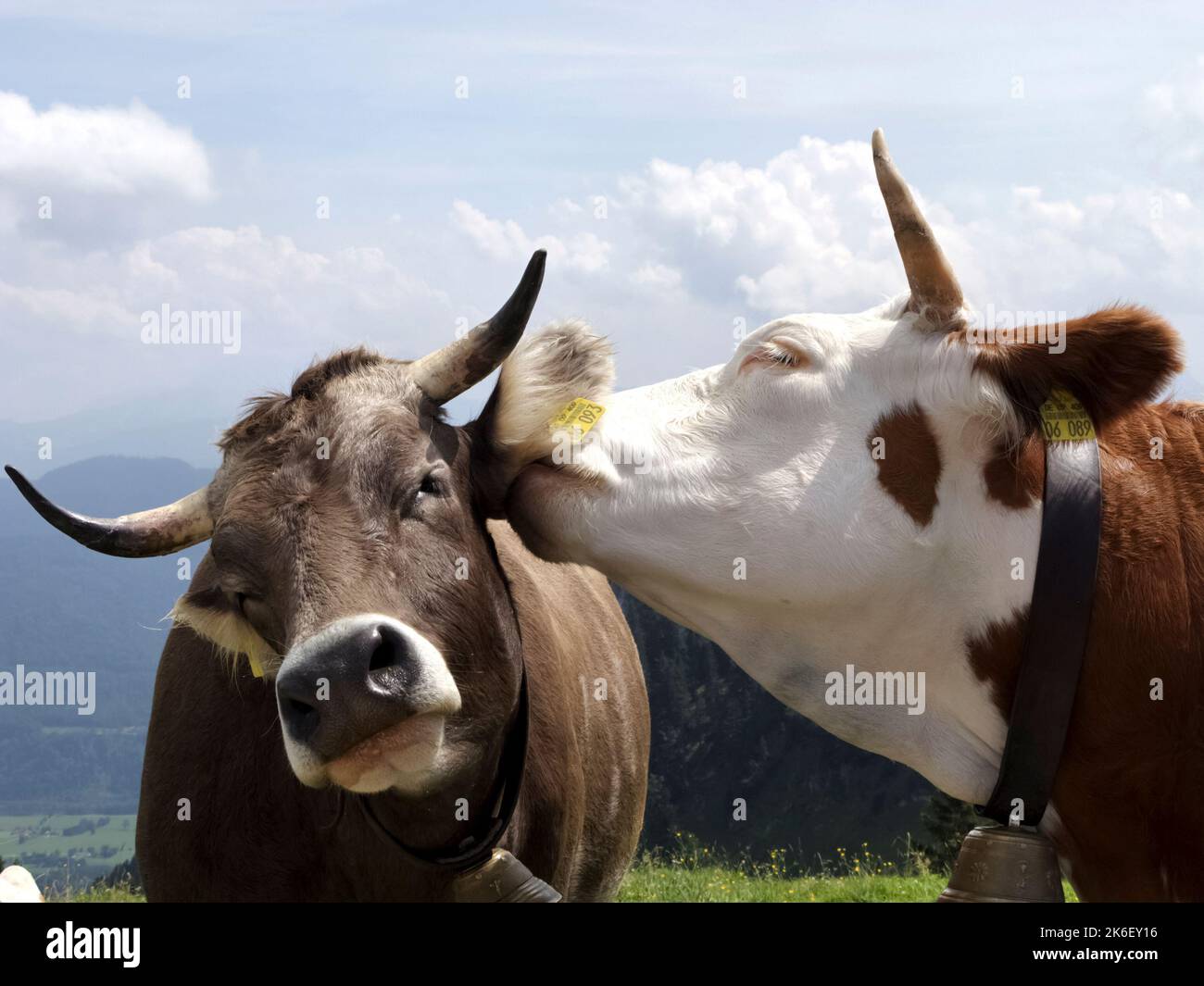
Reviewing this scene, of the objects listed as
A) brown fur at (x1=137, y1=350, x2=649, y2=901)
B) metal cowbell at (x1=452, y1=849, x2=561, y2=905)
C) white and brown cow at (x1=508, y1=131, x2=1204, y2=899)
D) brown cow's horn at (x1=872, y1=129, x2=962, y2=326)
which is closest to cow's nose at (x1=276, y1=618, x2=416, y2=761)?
brown fur at (x1=137, y1=350, x2=649, y2=901)

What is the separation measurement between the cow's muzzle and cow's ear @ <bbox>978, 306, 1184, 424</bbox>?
171 cm

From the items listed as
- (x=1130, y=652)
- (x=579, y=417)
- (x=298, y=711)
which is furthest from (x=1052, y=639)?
(x=298, y=711)

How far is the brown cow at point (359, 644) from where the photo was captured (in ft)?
10.8

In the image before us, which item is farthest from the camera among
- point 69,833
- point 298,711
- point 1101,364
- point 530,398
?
point 69,833

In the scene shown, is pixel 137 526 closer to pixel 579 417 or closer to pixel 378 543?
pixel 378 543

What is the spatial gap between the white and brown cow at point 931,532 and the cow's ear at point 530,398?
11.2 inches

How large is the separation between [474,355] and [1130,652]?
2077 millimetres

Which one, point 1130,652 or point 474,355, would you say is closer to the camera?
point 1130,652

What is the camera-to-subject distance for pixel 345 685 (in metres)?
3.13

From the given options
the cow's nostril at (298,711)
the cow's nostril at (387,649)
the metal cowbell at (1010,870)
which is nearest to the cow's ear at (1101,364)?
the metal cowbell at (1010,870)

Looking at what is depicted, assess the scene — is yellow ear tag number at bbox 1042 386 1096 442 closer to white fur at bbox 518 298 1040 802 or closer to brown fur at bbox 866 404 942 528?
white fur at bbox 518 298 1040 802

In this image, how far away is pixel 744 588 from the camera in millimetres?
3213

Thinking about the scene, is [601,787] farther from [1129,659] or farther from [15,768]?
[15,768]
